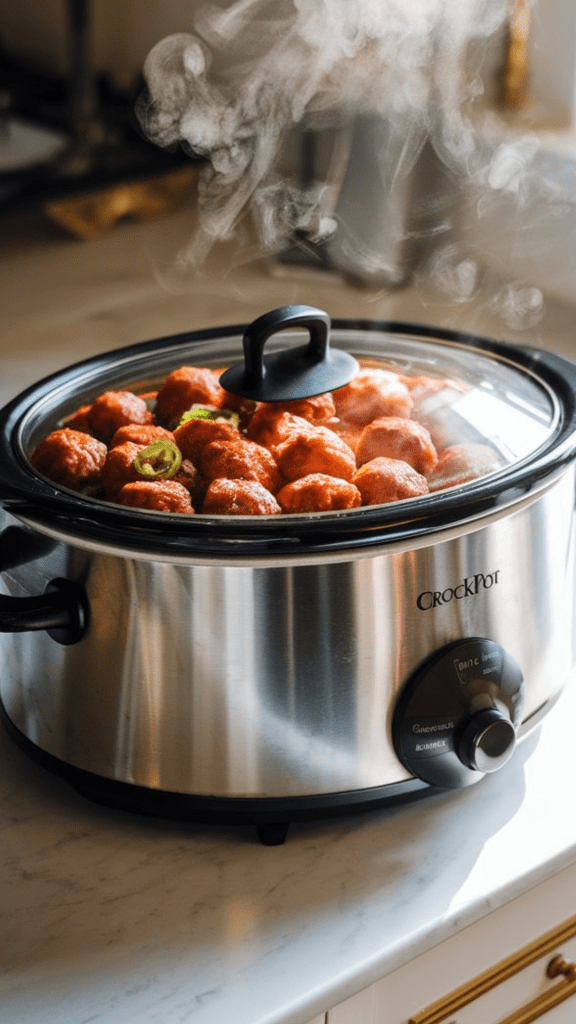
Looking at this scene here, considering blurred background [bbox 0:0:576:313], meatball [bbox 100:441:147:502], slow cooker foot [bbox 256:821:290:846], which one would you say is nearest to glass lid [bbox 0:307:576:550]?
meatball [bbox 100:441:147:502]

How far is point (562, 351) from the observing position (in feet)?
6.14

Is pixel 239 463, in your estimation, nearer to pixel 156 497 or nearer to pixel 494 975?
Result: pixel 156 497

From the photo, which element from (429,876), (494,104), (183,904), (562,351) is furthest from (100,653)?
(494,104)

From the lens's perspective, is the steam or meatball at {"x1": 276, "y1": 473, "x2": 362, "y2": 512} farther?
the steam

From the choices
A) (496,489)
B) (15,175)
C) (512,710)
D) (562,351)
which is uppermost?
(15,175)

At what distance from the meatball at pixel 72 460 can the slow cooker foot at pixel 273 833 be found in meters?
0.30

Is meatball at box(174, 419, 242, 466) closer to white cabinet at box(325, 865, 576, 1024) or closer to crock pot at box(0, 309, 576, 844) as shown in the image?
crock pot at box(0, 309, 576, 844)

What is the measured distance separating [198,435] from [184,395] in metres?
0.09

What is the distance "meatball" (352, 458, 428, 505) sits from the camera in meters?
0.85

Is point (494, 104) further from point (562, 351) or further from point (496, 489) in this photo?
point (496, 489)

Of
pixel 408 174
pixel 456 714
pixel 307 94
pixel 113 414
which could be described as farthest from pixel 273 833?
pixel 408 174

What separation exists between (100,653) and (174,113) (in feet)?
3.40

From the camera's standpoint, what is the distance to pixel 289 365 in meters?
0.96

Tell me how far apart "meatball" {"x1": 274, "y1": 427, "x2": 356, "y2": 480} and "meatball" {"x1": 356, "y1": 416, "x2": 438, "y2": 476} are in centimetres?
2
